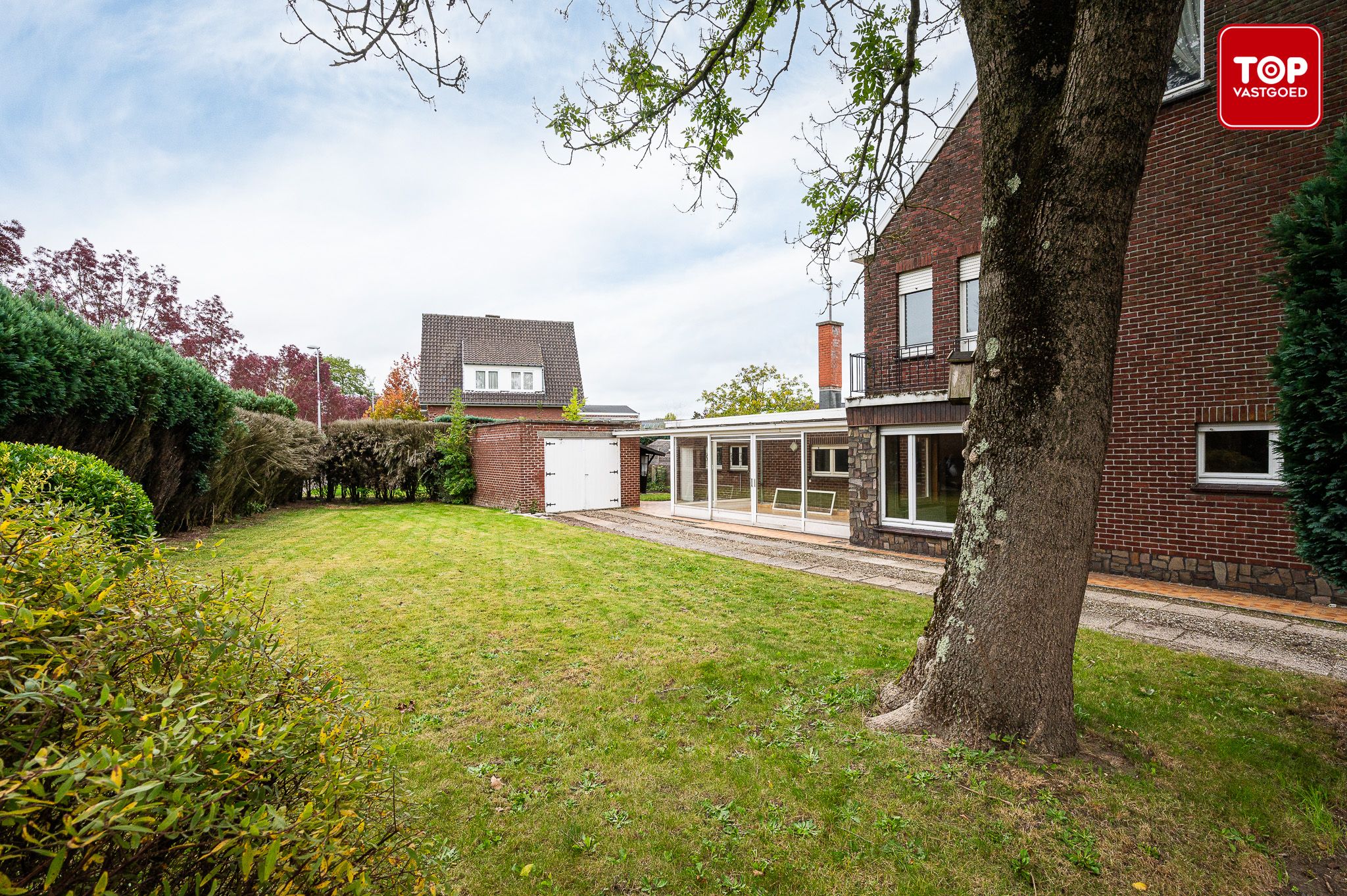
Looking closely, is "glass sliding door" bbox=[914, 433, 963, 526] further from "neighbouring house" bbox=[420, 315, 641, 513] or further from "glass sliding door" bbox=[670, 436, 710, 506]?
"neighbouring house" bbox=[420, 315, 641, 513]

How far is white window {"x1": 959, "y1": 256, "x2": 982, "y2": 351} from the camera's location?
978cm

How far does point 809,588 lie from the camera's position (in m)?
7.25

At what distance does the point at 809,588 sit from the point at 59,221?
24257mm

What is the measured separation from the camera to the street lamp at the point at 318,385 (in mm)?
27281

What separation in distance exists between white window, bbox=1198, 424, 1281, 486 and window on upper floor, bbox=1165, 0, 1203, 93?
437cm

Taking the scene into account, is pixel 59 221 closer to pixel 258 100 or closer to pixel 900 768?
pixel 258 100

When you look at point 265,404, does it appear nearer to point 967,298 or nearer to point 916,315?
point 916,315

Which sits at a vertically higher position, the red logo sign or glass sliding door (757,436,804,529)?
the red logo sign

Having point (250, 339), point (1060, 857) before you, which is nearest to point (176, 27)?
point (1060, 857)

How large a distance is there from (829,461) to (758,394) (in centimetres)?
1532

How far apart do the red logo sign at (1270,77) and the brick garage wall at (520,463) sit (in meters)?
13.8

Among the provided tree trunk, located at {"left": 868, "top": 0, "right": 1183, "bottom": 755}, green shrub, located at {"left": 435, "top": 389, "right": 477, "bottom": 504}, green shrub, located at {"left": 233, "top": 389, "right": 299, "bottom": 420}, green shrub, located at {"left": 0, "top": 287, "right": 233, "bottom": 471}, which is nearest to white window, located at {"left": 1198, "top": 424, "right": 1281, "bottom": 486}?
tree trunk, located at {"left": 868, "top": 0, "right": 1183, "bottom": 755}

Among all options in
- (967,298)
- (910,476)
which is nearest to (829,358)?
(967,298)

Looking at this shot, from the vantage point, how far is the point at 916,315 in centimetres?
1059
